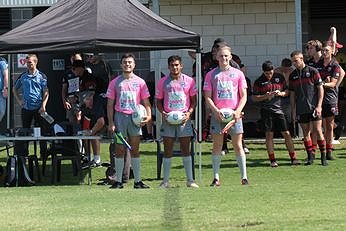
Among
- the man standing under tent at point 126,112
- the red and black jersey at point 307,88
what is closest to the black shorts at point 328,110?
the red and black jersey at point 307,88

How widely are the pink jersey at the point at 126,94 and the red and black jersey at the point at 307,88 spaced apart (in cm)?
→ 341

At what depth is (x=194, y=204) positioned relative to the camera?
10281 millimetres

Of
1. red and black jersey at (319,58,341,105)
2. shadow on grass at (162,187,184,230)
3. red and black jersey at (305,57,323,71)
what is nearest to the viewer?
shadow on grass at (162,187,184,230)

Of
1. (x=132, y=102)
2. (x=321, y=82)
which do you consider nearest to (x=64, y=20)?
(x=132, y=102)

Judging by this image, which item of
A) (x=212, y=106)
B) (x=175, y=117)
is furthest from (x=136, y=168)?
(x=212, y=106)

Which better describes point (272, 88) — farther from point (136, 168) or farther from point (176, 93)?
point (136, 168)

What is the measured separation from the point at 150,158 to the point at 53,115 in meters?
1.98

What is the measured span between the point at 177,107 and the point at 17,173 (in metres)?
2.73

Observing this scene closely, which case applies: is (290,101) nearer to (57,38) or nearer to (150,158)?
(150,158)

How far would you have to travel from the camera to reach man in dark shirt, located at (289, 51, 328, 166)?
14.9 m

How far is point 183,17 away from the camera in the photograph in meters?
20.2

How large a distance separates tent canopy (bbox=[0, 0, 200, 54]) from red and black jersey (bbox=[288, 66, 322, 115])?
2.77 m

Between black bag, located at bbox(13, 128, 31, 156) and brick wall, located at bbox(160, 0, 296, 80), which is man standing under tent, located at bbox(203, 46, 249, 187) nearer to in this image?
black bag, located at bbox(13, 128, 31, 156)

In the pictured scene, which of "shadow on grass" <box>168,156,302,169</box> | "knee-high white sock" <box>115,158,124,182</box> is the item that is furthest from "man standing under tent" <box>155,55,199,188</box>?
"shadow on grass" <box>168,156,302,169</box>
